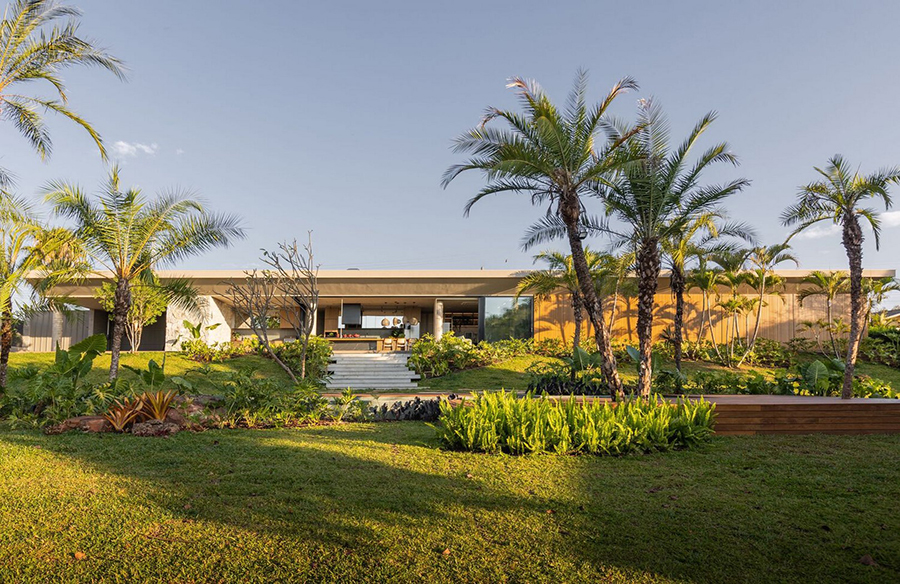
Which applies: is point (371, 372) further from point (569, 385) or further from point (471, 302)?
point (471, 302)

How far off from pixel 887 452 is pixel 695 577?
4.70 metres

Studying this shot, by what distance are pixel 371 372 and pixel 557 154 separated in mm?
9951

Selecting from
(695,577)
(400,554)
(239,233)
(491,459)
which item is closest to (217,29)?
(239,233)

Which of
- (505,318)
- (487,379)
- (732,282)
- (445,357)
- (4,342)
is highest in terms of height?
(732,282)

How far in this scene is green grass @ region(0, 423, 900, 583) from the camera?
2791 mm

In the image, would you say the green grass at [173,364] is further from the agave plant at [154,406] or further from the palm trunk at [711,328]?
the palm trunk at [711,328]

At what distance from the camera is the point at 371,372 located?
16.0 metres

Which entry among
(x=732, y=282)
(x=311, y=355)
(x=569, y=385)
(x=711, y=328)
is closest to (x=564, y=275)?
(x=732, y=282)

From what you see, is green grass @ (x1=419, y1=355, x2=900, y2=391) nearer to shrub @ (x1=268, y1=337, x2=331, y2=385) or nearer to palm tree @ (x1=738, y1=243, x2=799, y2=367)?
palm tree @ (x1=738, y1=243, x2=799, y2=367)

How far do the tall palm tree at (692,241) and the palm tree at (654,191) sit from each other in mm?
3496

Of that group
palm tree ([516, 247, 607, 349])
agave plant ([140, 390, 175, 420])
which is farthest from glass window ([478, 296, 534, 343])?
agave plant ([140, 390, 175, 420])

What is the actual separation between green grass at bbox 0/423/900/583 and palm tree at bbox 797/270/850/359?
14.8 metres

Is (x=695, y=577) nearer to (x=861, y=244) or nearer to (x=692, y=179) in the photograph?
(x=692, y=179)

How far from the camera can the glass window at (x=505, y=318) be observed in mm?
20234
